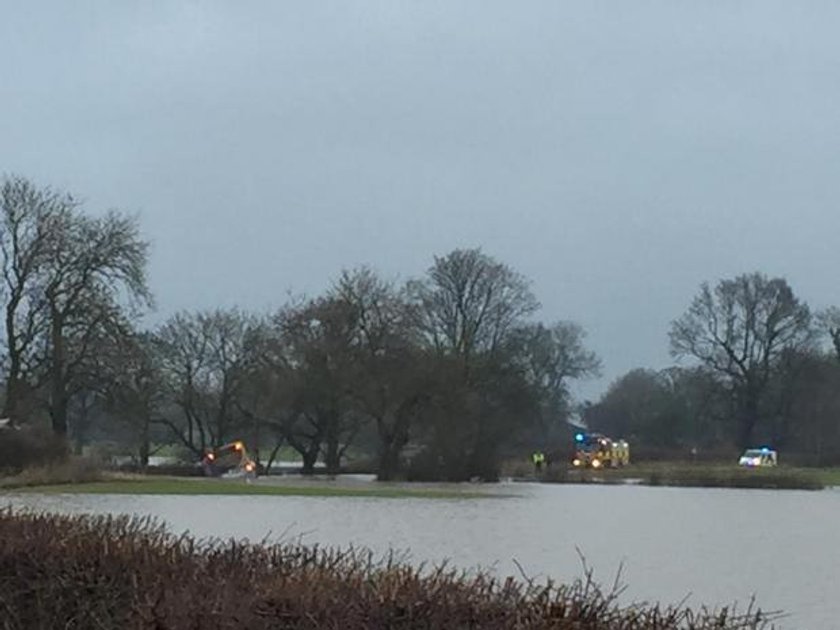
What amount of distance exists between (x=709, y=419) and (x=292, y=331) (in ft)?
90.5

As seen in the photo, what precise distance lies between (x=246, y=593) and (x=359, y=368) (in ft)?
158

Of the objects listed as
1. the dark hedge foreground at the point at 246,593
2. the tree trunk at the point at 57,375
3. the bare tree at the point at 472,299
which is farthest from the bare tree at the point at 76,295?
the dark hedge foreground at the point at 246,593

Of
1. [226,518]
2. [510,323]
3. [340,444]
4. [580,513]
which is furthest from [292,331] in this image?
[226,518]

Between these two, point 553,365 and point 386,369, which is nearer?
point 386,369

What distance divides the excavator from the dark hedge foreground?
4782cm

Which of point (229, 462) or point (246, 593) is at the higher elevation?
point (229, 462)

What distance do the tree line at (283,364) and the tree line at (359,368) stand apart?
→ 8 centimetres

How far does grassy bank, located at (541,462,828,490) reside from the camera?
50.9m

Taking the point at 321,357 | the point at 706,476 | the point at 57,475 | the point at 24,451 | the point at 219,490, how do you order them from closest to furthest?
1. the point at 219,490
2. the point at 57,475
3. the point at 24,451
4. the point at 706,476
5. the point at 321,357

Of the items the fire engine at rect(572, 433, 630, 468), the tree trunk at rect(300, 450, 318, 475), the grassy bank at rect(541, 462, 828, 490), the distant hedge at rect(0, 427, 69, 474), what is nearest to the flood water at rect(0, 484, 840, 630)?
the distant hedge at rect(0, 427, 69, 474)

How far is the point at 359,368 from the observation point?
5428 cm

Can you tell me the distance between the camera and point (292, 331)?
56906 mm

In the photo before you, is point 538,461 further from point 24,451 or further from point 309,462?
point 24,451

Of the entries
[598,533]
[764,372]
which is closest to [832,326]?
[764,372]
